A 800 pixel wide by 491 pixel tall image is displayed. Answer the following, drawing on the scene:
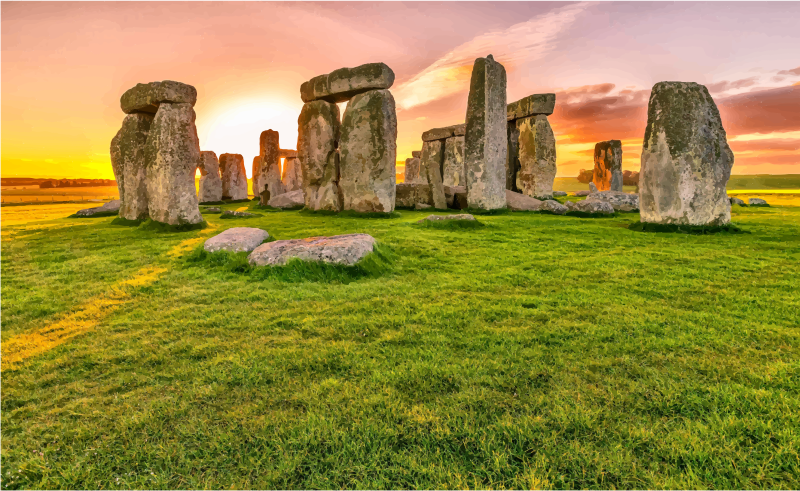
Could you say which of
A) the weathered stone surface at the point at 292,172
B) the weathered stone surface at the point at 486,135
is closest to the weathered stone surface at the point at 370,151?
the weathered stone surface at the point at 486,135

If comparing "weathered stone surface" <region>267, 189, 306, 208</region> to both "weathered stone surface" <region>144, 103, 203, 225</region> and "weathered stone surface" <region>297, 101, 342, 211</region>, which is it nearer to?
"weathered stone surface" <region>297, 101, 342, 211</region>

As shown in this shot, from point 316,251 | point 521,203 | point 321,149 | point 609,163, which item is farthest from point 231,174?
point 609,163

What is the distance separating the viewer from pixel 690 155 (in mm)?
7109

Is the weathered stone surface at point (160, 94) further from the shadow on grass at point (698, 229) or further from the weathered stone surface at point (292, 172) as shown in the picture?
the weathered stone surface at point (292, 172)

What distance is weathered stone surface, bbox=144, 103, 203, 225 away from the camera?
7.85 metres

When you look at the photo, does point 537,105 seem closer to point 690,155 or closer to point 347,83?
point 347,83

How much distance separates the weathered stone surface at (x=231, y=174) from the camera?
19.7 meters

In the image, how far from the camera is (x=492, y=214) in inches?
459

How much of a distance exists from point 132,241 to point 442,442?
772cm

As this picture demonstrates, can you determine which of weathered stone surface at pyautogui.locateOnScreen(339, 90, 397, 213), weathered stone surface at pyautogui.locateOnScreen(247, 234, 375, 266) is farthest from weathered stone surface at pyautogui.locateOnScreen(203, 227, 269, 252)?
weathered stone surface at pyautogui.locateOnScreen(339, 90, 397, 213)

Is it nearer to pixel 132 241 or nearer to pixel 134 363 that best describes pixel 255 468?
pixel 134 363

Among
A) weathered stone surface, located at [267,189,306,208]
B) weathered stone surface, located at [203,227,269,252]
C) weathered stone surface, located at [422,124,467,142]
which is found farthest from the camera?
weathered stone surface, located at [422,124,467,142]

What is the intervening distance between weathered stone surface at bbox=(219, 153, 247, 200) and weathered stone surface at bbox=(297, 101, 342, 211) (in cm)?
948

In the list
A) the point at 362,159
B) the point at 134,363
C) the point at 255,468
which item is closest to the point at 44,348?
the point at 134,363
